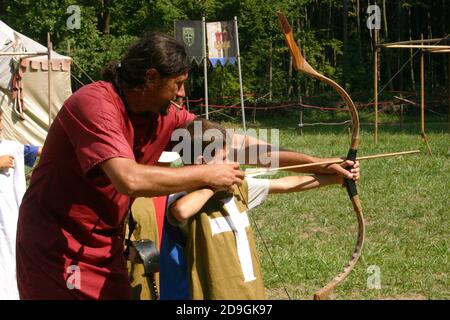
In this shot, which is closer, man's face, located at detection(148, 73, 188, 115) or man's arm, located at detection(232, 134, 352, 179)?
man's face, located at detection(148, 73, 188, 115)

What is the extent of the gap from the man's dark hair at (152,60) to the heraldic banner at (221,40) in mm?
14449

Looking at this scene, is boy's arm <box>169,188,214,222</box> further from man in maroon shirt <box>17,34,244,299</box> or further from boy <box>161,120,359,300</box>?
man in maroon shirt <box>17,34,244,299</box>

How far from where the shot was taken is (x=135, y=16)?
27.2 metres

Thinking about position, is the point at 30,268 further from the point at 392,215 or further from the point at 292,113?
the point at 292,113

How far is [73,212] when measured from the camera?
8.05 feet

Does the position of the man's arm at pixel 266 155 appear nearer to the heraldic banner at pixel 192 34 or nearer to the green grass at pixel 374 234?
the green grass at pixel 374 234

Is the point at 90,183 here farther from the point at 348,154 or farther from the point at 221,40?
the point at 221,40

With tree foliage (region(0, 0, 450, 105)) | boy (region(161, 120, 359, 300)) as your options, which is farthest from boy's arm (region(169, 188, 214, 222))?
tree foliage (region(0, 0, 450, 105))

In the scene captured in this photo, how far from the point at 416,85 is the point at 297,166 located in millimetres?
27908

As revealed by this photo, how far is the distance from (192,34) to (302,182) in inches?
534

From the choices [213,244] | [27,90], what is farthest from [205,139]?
[27,90]

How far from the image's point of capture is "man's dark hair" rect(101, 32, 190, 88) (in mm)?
2461

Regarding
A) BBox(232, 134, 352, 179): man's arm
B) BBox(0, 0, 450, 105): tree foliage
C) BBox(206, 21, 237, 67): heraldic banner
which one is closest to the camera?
BBox(232, 134, 352, 179): man's arm

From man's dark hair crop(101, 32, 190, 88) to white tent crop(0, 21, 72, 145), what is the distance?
12549 millimetres
